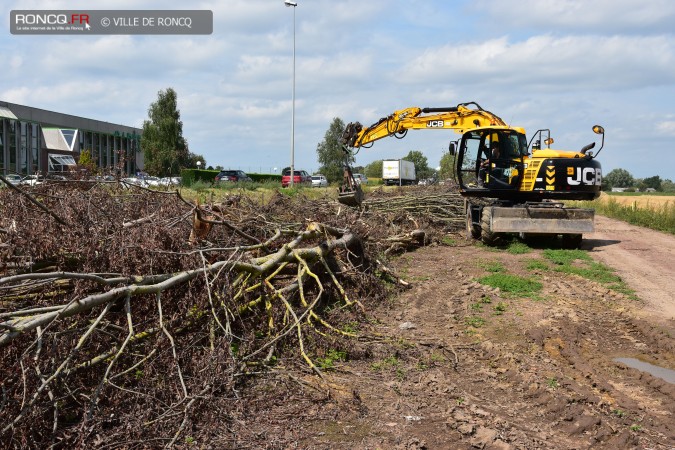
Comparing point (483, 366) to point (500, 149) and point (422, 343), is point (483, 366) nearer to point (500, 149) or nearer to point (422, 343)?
point (422, 343)

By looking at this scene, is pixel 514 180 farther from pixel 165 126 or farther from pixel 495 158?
pixel 165 126

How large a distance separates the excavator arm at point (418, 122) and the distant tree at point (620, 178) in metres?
92.0

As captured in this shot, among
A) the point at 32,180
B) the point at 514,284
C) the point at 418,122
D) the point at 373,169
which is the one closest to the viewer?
the point at 32,180

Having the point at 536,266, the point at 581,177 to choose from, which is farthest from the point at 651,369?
the point at 581,177

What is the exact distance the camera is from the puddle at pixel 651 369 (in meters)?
6.62

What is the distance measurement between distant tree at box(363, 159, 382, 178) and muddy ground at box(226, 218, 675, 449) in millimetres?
86133

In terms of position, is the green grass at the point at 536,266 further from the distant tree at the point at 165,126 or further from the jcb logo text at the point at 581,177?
the distant tree at the point at 165,126

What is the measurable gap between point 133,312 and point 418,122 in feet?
40.1

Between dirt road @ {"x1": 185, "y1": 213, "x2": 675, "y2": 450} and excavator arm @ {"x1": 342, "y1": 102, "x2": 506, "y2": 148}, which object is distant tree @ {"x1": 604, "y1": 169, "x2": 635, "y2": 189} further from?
dirt road @ {"x1": 185, "y1": 213, "x2": 675, "y2": 450}

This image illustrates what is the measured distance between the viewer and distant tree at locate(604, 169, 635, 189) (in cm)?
10062

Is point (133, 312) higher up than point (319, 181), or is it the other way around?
point (319, 181)

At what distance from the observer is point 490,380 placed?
20.2 ft

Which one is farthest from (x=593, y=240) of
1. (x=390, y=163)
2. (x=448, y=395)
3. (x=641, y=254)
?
(x=390, y=163)

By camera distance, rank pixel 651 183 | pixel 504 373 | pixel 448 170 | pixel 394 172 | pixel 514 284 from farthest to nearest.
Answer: pixel 651 183 → pixel 394 172 → pixel 448 170 → pixel 514 284 → pixel 504 373
